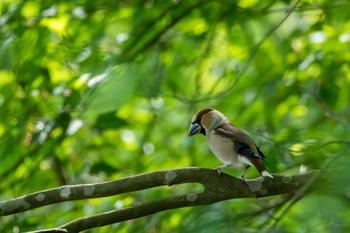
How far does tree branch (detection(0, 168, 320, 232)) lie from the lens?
3.71 metres

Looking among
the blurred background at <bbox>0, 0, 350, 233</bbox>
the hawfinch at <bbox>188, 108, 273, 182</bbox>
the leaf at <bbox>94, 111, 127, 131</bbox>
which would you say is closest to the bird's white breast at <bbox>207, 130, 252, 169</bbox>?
Result: the hawfinch at <bbox>188, 108, 273, 182</bbox>

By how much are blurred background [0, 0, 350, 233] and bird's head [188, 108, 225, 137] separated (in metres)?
0.14

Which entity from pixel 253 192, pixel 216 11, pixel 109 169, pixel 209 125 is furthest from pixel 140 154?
pixel 253 192

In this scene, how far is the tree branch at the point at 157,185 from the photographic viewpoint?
146 inches

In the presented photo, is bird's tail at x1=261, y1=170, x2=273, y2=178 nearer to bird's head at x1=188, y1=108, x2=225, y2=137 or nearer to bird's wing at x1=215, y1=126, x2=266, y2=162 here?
bird's wing at x1=215, y1=126, x2=266, y2=162

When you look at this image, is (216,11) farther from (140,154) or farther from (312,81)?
(140,154)

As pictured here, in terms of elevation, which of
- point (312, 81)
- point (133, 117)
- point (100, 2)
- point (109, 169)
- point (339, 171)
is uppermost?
point (339, 171)

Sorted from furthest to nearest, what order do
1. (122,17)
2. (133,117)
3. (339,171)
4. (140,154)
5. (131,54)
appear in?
(133,117)
(140,154)
(122,17)
(131,54)
(339,171)

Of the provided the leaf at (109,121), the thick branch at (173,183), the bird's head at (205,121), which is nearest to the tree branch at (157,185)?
the thick branch at (173,183)

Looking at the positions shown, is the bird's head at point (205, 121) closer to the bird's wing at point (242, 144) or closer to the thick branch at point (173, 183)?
the bird's wing at point (242, 144)

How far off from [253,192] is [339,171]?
155 cm

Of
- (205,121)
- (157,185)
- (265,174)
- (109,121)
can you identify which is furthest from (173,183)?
(109,121)

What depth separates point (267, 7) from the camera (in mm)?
6730

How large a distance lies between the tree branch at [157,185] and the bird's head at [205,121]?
3.44 ft
